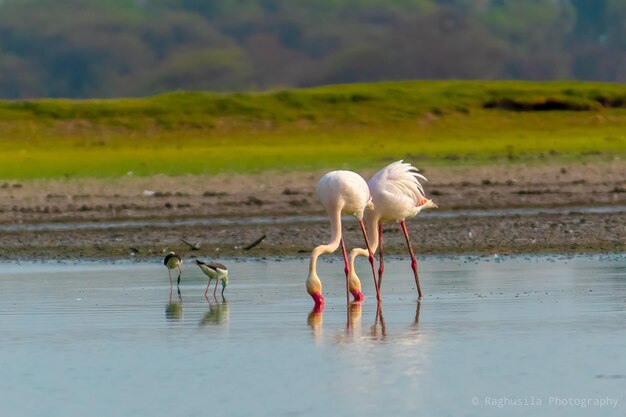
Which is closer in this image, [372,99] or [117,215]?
[117,215]

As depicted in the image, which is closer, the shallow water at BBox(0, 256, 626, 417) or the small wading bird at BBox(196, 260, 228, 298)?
the shallow water at BBox(0, 256, 626, 417)

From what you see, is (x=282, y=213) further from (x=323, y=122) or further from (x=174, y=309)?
(x=323, y=122)

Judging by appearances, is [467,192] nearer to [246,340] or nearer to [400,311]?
[400,311]

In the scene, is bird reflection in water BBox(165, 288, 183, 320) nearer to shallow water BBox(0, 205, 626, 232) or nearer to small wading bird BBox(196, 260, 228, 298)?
small wading bird BBox(196, 260, 228, 298)

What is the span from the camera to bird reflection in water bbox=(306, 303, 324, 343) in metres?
9.98

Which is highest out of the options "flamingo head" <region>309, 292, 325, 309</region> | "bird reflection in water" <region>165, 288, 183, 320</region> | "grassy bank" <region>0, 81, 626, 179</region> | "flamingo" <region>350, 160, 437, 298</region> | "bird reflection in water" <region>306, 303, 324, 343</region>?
"grassy bank" <region>0, 81, 626, 179</region>

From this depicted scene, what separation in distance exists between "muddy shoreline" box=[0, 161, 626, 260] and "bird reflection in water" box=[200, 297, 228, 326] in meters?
4.60

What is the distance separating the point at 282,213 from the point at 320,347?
39.1 ft

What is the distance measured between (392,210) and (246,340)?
365 centimetres

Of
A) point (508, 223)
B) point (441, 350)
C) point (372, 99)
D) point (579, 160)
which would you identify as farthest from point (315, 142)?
point (441, 350)

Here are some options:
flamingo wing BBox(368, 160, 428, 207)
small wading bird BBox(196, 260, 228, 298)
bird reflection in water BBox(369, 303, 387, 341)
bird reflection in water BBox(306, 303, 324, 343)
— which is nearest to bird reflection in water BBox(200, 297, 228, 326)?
small wading bird BBox(196, 260, 228, 298)

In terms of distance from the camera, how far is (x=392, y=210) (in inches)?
517

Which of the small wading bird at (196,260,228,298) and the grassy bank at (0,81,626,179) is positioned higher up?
the grassy bank at (0,81,626,179)

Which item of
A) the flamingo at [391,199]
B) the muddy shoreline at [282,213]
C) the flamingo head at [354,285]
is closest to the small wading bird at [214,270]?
the flamingo head at [354,285]
